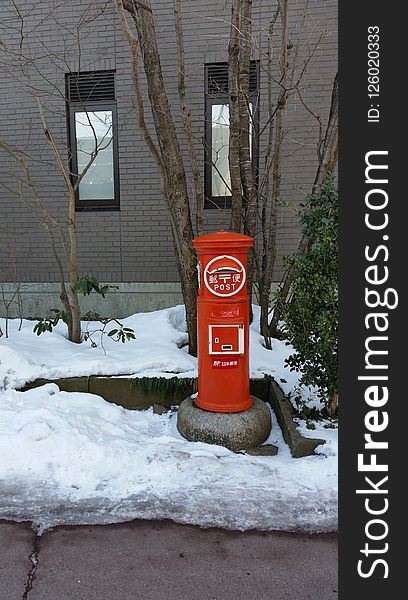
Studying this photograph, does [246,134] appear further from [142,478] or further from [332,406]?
[142,478]

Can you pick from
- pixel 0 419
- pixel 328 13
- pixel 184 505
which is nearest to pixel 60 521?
pixel 184 505

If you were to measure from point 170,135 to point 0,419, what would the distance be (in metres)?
3.00

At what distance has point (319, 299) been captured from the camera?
3.64 m

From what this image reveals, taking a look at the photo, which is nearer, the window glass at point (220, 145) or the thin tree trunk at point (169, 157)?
the thin tree trunk at point (169, 157)

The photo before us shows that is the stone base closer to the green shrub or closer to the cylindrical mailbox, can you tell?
the cylindrical mailbox

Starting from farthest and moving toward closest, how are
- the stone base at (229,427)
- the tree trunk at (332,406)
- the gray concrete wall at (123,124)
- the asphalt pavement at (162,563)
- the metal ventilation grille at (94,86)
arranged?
1. the metal ventilation grille at (94,86)
2. the gray concrete wall at (123,124)
3. the tree trunk at (332,406)
4. the stone base at (229,427)
5. the asphalt pavement at (162,563)

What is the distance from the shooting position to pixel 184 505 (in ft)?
10.0

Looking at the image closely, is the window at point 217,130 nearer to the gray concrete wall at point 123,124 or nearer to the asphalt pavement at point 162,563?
the gray concrete wall at point 123,124

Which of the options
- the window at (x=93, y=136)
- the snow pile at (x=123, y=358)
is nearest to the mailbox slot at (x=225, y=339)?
the snow pile at (x=123, y=358)

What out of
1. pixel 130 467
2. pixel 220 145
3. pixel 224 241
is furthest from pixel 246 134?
pixel 130 467

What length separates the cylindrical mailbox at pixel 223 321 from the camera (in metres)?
3.67

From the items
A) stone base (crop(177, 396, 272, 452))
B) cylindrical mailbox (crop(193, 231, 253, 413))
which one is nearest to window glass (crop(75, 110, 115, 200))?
cylindrical mailbox (crop(193, 231, 253, 413))

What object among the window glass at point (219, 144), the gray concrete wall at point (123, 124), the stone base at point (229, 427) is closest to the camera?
the stone base at point (229, 427)

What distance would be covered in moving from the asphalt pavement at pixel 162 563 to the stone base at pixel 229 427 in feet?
3.06
